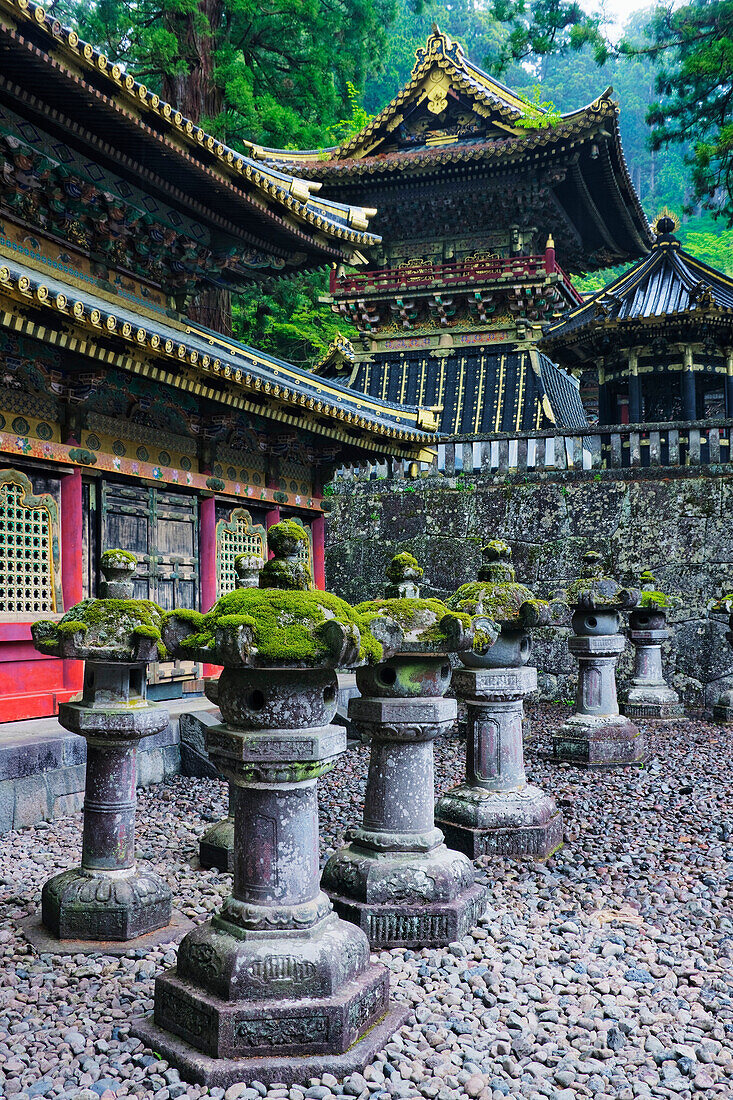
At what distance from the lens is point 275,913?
3092 millimetres

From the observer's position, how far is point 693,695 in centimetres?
1223

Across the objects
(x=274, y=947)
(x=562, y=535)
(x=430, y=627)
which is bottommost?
(x=274, y=947)

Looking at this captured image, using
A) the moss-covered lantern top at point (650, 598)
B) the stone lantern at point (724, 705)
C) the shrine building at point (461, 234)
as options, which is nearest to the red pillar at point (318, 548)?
the moss-covered lantern top at point (650, 598)

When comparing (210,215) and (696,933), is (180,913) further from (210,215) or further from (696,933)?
(210,215)

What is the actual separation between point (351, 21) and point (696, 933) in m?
17.9

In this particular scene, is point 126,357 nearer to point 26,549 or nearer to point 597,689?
point 26,549

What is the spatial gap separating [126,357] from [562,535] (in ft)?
27.5

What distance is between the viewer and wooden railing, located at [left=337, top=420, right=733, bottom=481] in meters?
12.8

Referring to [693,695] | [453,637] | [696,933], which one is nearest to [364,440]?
[693,695]

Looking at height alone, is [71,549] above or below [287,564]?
above

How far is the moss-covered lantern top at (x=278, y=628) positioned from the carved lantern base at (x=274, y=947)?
141 mm

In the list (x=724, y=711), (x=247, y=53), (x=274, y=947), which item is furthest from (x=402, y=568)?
(x=247, y=53)

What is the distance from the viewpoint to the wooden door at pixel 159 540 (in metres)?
8.37

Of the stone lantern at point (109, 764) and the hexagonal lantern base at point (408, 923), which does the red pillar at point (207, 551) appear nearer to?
the stone lantern at point (109, 764)
